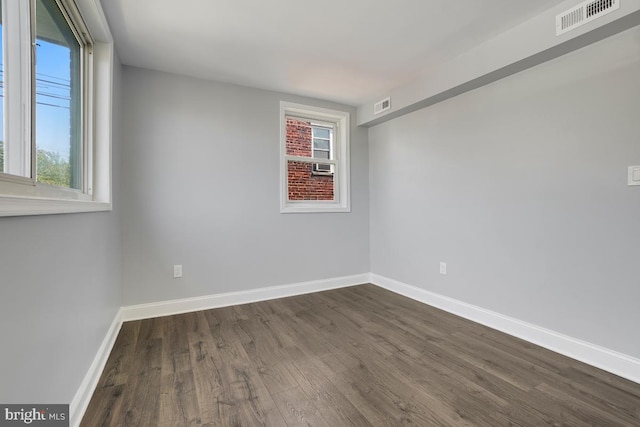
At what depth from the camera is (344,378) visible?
177cm

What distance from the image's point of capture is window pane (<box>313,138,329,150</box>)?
12.5 feet

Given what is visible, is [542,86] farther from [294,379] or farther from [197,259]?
[197,259]

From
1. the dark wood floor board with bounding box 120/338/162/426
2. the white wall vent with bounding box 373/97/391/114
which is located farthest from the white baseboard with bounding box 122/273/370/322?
the white wall vent with bounding box 373/97/391/114

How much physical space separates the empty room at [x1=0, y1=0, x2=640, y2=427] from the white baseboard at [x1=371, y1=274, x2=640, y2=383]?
16 millimetres

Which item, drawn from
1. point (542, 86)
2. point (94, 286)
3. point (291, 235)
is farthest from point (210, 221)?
point (542, 86)

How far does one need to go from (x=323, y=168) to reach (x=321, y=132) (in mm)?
492

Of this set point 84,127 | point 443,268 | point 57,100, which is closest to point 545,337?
point 443,268

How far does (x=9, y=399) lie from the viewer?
2.83 feet

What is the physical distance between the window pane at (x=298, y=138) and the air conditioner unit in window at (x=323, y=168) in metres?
0.18

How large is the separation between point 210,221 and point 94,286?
1.34m

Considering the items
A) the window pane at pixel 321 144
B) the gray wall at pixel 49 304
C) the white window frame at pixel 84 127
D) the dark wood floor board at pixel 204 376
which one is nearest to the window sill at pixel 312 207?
the window pane at pixel 321 144

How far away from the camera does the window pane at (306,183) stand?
3.61 meters

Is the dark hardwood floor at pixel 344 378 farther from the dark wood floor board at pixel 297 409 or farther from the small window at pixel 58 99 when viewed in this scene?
the small window at pixel 58 99

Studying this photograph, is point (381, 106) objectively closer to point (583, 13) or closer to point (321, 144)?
point (321, 144)
